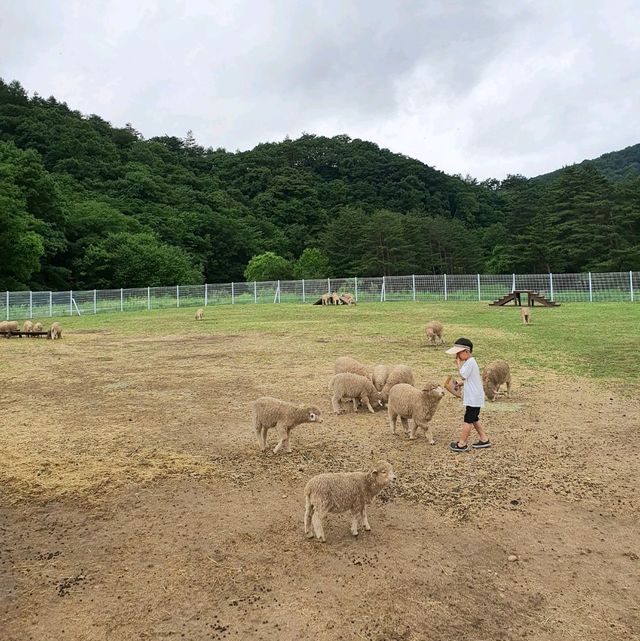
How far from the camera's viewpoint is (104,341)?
61.1ft

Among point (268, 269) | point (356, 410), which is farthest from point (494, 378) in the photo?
point (268, 269)

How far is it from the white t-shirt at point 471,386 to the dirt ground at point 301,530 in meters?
0.61

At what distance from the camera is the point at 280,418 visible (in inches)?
251

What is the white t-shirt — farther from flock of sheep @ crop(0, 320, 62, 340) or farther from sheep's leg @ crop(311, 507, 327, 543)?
flock of sheep @ crop(0, 320, 62, 340)

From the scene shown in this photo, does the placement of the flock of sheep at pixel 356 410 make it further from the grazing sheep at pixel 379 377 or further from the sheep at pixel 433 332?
the sheep at pixel 433 332

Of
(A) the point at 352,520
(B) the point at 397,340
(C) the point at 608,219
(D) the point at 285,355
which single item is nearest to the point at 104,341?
(D) the point at 285,355

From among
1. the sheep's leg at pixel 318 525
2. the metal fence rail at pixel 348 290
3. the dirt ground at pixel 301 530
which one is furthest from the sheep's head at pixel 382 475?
the metal fence rail at pixel 348 290

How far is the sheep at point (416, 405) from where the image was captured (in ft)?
21.5

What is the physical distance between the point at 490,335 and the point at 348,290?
24.7m

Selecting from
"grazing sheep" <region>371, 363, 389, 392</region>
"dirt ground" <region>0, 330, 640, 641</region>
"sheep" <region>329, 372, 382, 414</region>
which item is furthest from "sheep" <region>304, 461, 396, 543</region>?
"grazing sheep" <region>371, 363, 389, 392</region>

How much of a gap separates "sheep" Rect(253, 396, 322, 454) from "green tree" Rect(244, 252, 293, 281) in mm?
53328

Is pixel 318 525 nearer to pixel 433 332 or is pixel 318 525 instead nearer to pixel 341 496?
pixel 341 496

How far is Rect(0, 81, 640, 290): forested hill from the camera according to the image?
168 ft

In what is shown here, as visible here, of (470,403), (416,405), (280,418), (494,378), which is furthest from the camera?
(494,378)
